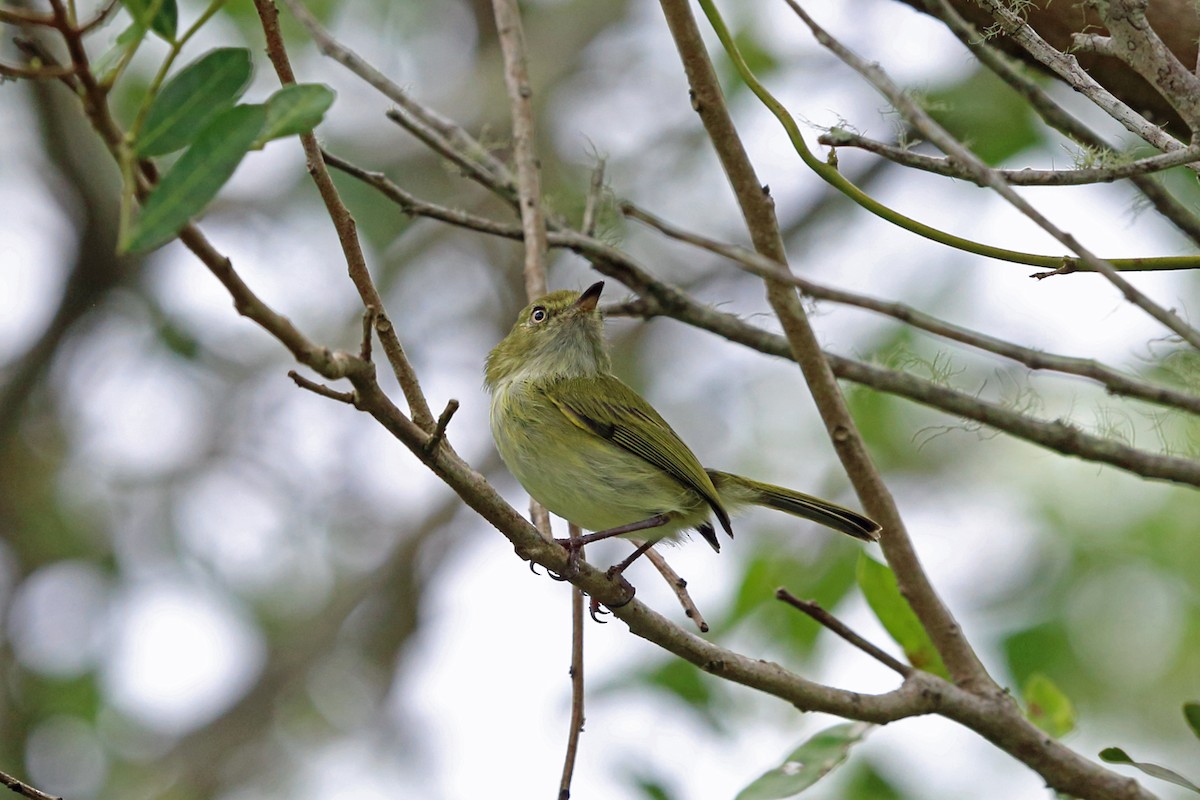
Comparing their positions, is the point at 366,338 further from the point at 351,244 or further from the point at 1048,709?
the point at 1048,709

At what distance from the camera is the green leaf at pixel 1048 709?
10.9ft

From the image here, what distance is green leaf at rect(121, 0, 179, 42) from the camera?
132cm

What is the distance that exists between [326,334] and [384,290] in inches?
22.5

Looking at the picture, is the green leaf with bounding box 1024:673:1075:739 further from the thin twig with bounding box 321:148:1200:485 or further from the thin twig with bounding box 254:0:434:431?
the thin twig with bounding box 254:0:434:431

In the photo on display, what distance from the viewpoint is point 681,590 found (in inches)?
124

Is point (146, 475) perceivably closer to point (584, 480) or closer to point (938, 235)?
point (584, 480)

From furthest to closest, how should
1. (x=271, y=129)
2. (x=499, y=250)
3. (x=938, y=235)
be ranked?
(x=499, y=250) → (x=938, y=235) → (x=271, y=129)

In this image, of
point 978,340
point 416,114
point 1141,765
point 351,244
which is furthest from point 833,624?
point 416,114

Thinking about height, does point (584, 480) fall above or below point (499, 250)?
below

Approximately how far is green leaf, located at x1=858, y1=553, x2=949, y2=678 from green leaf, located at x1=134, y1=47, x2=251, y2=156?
222cm

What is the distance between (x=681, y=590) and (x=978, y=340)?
4.95ft

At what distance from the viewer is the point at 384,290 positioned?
317 inches

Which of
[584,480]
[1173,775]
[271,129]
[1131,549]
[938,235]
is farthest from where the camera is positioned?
[1131,549]

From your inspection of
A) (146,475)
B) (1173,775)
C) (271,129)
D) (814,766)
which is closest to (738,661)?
(814,766)
